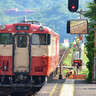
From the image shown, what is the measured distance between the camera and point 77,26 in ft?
55.0

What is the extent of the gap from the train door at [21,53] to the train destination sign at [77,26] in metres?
4.05

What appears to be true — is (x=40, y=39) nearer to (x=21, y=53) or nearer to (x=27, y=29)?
(x=27, y=29)

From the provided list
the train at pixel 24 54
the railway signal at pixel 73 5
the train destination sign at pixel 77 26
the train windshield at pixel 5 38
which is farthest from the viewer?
the train windshield at pixel 5 38

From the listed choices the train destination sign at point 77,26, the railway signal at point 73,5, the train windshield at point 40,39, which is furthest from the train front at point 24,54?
the train destination sign at point 77,26

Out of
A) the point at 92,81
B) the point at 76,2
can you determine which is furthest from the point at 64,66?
the point at 76,2

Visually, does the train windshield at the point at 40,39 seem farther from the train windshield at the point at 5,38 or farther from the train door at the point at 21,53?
the train windshield at the point at 5,38

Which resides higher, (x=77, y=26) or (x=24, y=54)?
(x=77, y=26)

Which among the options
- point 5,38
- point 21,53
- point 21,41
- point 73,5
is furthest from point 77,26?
point 5,38

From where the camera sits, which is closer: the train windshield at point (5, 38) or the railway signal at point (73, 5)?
the railway signal at point (73, 5)

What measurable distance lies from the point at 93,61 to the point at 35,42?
11.0 feet

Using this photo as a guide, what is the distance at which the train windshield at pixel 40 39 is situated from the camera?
20031 mm

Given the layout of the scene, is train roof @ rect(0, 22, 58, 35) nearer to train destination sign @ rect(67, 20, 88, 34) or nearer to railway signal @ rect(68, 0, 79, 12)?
railway signal @ rect(68, 0, 79, 12)

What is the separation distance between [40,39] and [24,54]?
121cm

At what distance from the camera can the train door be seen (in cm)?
1989
